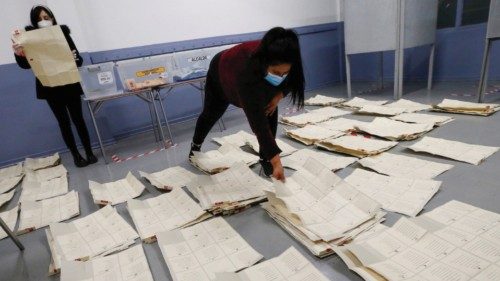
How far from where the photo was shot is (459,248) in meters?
0.90

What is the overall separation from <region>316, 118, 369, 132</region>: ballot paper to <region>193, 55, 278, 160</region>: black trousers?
643 millimetres

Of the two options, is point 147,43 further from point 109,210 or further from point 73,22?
point 109,210

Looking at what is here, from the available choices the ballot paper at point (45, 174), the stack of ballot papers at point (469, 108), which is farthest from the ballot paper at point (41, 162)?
the stack of ballot papers at point (469, 108)

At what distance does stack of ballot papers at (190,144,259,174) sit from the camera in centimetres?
189

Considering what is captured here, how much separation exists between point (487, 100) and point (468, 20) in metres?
1.24

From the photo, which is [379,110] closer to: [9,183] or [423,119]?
[423,119]

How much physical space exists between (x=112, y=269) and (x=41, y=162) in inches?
80.0

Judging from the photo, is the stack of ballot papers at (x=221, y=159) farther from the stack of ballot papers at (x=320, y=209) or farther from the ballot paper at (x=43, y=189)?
the ballot paper at (x=43, y=189)

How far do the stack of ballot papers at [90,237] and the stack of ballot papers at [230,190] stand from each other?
0.35 meters

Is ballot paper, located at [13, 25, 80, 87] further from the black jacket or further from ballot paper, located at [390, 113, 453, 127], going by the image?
ballot paper, located at [390, 113, 453, 127]

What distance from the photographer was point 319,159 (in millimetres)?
1789

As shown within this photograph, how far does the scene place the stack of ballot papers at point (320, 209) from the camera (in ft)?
3.47

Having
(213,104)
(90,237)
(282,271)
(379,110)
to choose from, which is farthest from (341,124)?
(90,237)

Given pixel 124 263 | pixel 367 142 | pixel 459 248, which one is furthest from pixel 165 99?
pixel 459 248
